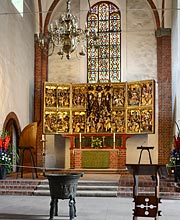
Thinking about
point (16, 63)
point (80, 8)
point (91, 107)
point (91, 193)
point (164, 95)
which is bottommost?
point (91, 193)

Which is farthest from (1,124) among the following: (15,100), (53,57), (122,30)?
(122,30)

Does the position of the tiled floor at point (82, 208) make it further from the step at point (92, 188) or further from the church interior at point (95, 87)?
the church interior at point (95, 87)

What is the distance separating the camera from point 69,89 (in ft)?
58.3

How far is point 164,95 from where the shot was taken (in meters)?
18.8

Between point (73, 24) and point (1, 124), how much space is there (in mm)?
5127

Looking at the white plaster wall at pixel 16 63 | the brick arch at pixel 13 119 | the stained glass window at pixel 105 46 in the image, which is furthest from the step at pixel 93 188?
the stained glass window at pixel 105 46

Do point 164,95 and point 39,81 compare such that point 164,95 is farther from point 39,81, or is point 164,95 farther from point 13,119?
point 13,119

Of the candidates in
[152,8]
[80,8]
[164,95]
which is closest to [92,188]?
[164,95]

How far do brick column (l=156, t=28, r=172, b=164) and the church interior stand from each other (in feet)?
Result: 0.14

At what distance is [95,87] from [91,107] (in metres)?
0.84

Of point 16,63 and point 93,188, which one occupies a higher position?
point 16,63

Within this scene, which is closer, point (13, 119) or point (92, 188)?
point (92, 188)

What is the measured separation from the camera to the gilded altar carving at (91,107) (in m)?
17.5

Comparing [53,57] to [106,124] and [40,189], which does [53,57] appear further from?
[40,189]
